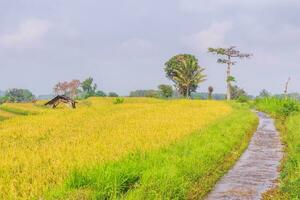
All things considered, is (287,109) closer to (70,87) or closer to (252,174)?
(252,174)

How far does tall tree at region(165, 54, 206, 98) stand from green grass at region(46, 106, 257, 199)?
69765 mm

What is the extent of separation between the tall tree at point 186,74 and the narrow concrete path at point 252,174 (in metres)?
65.6

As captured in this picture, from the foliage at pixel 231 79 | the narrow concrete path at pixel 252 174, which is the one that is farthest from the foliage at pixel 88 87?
the narrow concrete path at pixel 252 174

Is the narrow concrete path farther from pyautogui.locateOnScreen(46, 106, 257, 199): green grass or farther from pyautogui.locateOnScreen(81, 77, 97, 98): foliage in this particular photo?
pyautogui.locateOnScreen(81, 77, 97, 98): foliage

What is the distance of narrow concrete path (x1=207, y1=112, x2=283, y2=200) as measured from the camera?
1151 centimetres

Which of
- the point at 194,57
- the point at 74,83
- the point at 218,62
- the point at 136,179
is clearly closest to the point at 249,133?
the point at 136,179

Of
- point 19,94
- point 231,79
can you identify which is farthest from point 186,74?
point 19,94

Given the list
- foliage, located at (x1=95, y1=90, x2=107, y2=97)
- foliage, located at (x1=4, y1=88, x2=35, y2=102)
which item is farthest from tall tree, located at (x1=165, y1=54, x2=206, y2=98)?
foliage, located at (x1=4, y1=88, x2=35, y2=102)

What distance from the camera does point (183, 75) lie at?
90.0 metres

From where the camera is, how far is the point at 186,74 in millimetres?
90562

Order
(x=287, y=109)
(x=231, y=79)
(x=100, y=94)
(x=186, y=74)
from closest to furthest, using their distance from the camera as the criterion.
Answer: (x=287, y=109) < (x=231, y=79) < (x=186, y=74) < (x=100, y=94)

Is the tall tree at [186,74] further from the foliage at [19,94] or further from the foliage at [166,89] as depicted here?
the foliage at [19,94]

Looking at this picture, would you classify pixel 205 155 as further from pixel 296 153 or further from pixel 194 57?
pixel 194 57

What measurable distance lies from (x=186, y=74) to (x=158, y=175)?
8032cm
